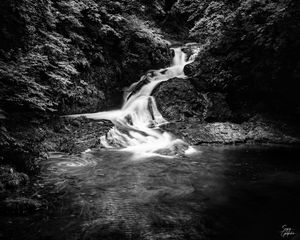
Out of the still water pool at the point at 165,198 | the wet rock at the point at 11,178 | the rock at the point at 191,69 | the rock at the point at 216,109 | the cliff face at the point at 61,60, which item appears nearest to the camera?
the still water pool at the point at 165,198

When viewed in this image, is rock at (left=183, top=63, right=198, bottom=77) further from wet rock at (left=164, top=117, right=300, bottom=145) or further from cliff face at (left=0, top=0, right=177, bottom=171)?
wet rock at (left=164, top=117, right=300, bottom=145)

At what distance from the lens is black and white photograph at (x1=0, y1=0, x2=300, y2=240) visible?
479 centimetres

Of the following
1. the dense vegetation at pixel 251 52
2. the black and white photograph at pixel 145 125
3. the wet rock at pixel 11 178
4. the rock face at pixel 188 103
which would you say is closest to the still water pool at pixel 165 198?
the black and white photograph at pixel 145 125

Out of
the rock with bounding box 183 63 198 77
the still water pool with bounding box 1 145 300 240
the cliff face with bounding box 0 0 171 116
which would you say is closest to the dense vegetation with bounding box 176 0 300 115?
the rock with bounding box 183 63 198 77

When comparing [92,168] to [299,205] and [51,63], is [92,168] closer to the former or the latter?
[51,63]

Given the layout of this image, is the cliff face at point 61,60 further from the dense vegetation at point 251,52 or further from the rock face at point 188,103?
the dense vegetation at point 251,52

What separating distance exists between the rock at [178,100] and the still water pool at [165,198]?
11.8 feet

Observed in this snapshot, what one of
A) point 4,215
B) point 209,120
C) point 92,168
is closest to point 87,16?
point 209,120

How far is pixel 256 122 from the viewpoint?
37.4 feet

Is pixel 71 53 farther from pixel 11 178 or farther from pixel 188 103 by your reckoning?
pixel 11 178

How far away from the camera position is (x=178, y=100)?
41.2 feet

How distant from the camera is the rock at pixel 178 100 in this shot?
40.1ft

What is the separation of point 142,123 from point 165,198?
6313 millimetres

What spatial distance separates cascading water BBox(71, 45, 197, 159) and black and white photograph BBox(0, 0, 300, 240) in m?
0.07
